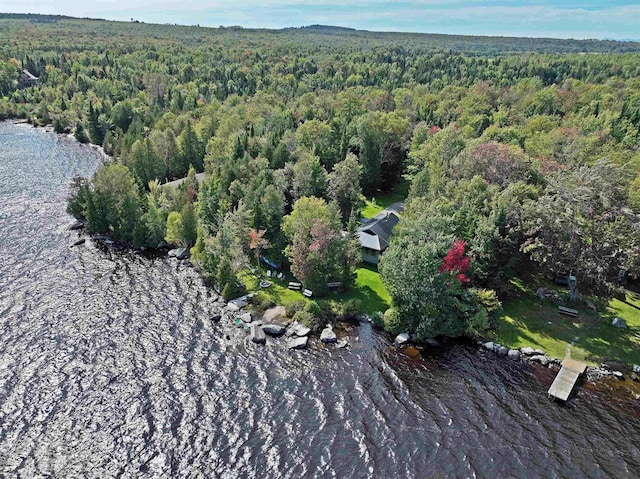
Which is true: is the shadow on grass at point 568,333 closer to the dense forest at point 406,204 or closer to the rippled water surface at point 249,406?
the dense forest at point 406,204

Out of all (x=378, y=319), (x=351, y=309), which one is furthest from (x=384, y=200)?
(x=378, y=319)

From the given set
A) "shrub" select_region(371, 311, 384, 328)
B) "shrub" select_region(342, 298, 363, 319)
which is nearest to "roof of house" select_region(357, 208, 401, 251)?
"shrub" select_region(342, 298, 363, 319)

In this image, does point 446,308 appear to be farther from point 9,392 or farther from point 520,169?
point 9,392

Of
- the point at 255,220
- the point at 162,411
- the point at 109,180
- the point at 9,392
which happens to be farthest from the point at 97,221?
the point at 162,411

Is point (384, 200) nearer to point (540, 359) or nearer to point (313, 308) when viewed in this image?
point (313, 308)

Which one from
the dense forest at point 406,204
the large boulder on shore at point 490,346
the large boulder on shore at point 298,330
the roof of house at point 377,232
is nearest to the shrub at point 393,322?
the dense forest at point 406,204
